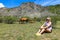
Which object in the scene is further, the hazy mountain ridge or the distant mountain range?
the hazy mountain ridge

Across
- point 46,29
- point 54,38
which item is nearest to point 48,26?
point 46,29

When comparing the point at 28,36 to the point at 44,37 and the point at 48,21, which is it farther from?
the point at 48,21

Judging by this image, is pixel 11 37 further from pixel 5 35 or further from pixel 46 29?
pixel 46 29

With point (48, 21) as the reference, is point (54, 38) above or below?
below

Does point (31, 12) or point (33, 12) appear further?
point (31, 12)

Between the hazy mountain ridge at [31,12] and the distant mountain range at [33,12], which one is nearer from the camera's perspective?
the distant mountain range at [33,12]

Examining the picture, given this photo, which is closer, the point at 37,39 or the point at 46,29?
the point at 37,39

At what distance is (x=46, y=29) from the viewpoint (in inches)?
459

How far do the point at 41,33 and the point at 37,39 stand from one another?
112cm

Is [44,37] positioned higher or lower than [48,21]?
lower

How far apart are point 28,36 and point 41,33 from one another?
0.91 m

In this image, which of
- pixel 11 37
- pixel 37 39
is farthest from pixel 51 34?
pixel 11 37

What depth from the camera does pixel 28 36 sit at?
11.1 meters

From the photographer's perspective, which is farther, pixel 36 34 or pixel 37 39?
pixel 36 34
